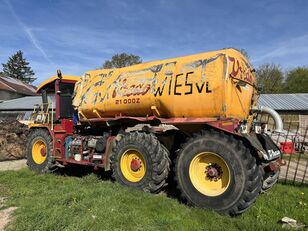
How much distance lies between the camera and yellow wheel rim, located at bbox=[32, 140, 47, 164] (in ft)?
32.7

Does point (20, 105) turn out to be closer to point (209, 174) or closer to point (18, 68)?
point (209, 174)

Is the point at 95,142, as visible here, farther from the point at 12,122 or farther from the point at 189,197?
the point at 12,122

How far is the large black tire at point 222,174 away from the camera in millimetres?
5293

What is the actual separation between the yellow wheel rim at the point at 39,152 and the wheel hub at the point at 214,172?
241 inches

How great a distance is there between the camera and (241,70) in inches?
250

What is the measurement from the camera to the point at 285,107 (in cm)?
2852

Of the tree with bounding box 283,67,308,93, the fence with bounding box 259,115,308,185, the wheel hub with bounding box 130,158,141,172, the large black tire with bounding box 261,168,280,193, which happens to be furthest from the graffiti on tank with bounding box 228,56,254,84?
the tree with bounding box 283,67,308,93

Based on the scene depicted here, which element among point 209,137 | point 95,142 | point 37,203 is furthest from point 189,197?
point 95,142

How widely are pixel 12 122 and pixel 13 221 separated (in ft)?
34.0

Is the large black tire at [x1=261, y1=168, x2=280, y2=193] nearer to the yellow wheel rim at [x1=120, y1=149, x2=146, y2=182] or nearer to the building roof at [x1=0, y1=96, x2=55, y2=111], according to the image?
the yellow wheel rim at [x1=120, y1=149, x2=146, y2=182]

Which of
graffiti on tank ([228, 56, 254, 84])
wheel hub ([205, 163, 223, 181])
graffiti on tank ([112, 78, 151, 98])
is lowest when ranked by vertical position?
wheel hub ([205, 163, 223, 181])

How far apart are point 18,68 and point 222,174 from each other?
302 feet

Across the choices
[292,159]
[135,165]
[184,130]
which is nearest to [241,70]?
[184,130]

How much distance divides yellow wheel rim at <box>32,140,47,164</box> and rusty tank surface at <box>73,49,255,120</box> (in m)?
2.86
